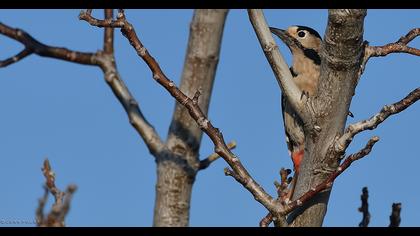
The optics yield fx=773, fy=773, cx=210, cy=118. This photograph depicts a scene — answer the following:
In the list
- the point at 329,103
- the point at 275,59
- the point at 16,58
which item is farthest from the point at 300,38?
the point at 16,58

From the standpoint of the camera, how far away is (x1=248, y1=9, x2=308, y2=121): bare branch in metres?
4.52

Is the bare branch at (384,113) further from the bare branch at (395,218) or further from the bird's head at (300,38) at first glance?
the bird's head at (300,38)

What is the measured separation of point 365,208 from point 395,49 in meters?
1.16

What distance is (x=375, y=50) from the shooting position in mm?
4668

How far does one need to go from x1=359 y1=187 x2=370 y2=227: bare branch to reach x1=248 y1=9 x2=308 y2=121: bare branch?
2.01 feet

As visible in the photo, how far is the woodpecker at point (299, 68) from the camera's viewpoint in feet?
22.4

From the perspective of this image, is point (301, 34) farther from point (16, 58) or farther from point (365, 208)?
point (16, 58)

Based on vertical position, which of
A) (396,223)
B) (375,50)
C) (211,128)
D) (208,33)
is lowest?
(396,223)

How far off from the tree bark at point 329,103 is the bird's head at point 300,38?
338cm

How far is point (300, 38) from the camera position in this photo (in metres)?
7.88

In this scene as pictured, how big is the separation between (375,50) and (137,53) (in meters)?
1.46
